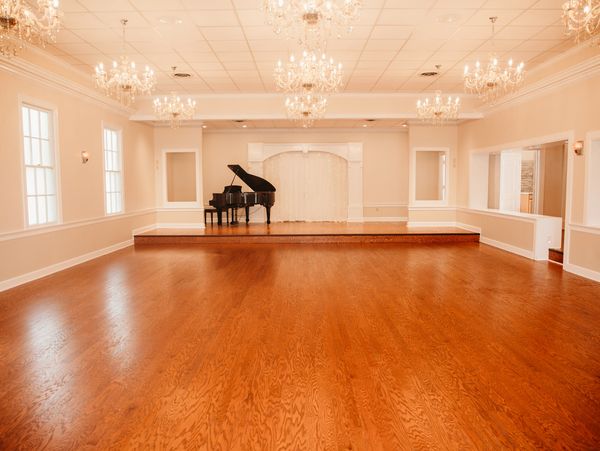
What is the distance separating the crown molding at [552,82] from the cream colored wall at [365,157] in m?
4.02

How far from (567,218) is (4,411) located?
7.48 m

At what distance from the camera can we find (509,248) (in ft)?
28.3

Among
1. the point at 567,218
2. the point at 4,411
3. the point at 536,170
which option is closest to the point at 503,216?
the point at 567,218

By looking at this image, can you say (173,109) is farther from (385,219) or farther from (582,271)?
(385,219)

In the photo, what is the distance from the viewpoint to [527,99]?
7973mm

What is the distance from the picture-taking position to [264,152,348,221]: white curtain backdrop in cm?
1331

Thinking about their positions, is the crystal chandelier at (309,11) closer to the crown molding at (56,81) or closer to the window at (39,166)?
the crown molding at (56,81)

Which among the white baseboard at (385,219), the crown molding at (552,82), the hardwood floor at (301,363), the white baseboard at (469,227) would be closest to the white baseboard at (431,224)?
the white baseboard at (469,227)

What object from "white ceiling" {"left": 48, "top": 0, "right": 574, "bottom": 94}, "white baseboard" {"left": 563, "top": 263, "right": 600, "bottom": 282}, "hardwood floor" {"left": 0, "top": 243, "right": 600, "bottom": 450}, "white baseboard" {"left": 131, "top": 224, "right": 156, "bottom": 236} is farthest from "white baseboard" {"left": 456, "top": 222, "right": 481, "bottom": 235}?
"white baseboard" {"left": 131, "top": 224, "right": 156, "bottom": 236}

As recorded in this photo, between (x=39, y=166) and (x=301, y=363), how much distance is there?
5586 millimetres

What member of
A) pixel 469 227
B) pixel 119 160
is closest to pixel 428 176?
pixel 469 227

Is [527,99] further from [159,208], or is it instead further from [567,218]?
[159,208]

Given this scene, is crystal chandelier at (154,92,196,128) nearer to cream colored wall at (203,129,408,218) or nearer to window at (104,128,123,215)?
window at (104,128,123,215)

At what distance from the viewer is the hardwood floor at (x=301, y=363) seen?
235cm
